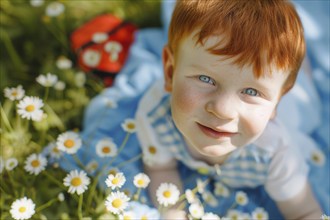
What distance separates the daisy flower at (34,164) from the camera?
135cm

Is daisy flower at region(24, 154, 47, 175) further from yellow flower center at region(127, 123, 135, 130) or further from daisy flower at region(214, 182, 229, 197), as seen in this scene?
daisy flower at region(214, 182, 229, 197)

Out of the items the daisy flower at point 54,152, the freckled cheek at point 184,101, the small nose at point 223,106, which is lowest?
the daisy flower at point 54,152

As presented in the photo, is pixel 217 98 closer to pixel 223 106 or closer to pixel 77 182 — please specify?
pixel 223 106

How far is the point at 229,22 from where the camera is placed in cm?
114

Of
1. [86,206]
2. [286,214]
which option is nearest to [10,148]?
[86,206]

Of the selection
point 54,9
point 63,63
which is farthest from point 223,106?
point 54,9

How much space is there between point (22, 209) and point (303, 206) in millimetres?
789

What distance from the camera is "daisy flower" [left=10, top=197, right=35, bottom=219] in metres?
1.25

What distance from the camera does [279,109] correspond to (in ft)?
5.41

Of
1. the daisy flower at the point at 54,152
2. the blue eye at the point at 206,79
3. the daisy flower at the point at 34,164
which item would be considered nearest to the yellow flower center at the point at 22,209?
the daisy flower at the point at 34,164

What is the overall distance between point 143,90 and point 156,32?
294mm

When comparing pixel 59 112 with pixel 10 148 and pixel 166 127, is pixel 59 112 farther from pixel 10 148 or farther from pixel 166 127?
pixel 166 127

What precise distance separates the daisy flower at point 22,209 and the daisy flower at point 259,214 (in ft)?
2.02

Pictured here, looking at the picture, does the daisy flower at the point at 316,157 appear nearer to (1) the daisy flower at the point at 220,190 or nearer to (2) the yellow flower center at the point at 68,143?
(1) the daisy flower at the point at 220,190
